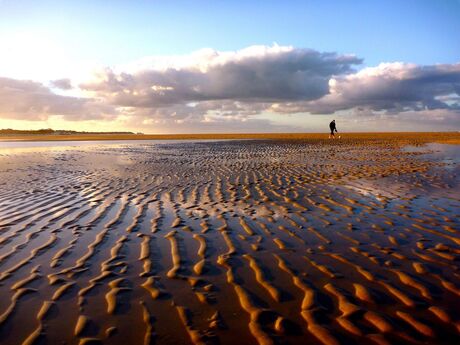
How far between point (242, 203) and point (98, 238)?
4402 millimetres

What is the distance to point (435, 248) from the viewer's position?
6.25 meters

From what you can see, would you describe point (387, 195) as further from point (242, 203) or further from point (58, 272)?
point (58, 272)

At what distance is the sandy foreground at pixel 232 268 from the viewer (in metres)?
3.80

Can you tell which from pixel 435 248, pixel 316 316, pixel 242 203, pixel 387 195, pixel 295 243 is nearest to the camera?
pixel 316 316

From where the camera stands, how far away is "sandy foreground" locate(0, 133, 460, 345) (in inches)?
149

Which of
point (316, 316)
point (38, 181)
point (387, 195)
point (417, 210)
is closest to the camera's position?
point (316, 316)

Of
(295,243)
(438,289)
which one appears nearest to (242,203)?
(295,243)

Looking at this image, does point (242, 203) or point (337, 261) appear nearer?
point (337, 261)

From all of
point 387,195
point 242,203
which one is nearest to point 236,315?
point 242,203

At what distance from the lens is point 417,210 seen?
9.10 meters

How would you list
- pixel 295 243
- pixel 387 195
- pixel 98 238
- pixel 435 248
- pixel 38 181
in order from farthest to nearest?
pixel 38 181
pixel 387 195
pixel 98 238
pixel 295 243
pixel 435 248

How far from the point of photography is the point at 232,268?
550cm

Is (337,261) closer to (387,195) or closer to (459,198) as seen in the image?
(387,195)

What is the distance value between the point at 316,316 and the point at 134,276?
2.65 metres
